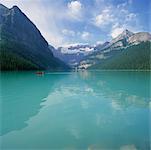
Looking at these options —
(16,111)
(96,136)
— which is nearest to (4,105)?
(16,111)

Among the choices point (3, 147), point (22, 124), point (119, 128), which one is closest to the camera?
point (3, 147)

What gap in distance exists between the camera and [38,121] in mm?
14070

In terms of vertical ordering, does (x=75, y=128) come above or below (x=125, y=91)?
below

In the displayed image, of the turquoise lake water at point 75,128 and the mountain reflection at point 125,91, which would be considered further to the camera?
the mountain reflection at point 125,91

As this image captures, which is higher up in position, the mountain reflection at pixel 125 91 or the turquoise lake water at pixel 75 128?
the mountain reflection at pixel 125 91

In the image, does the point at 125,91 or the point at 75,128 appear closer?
the point at 75,128

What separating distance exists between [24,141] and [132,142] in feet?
15.1

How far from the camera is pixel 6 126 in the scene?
508 inches

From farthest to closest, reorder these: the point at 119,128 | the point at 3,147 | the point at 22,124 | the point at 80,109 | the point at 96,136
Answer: the point at 80,109 < the point at 22,124 < the point at 119,128 < the point at 96,136 < the point at 3,147

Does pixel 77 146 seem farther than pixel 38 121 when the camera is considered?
No

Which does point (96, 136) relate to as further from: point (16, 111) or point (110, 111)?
point (16, 111)

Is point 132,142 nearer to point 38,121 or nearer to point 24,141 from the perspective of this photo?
point 24,141

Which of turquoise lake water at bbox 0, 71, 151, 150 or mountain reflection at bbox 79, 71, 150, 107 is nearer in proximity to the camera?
turquoise lake water at bbox 0, 71, 151, 150

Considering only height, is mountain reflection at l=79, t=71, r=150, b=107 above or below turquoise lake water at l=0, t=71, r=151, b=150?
above
